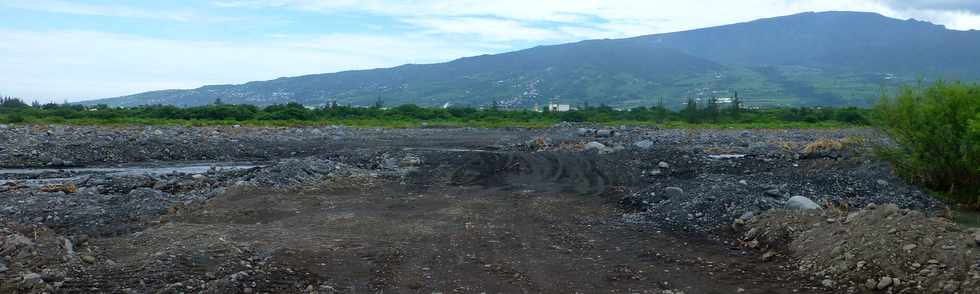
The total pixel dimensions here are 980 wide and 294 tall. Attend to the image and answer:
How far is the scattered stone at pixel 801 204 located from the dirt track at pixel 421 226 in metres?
0.31

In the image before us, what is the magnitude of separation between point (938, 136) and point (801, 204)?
3.97m

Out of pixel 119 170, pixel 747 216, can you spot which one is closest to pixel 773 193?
pixel 747 216

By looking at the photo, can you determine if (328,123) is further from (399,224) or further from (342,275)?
(342,275)

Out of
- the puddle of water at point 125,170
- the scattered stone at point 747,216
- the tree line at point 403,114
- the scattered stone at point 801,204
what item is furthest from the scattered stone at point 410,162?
the tree line at point 403,114

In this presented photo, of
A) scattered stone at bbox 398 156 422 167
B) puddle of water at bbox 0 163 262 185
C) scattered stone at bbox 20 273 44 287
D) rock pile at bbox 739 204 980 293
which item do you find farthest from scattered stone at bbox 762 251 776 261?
puddle of water at bbox 0 163 262 185

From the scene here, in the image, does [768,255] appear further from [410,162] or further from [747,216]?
[410,162]

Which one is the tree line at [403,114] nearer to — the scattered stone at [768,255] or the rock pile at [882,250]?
the rock pile at [882,250]

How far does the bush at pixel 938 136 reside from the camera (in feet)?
42.1

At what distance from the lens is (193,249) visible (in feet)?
27.9

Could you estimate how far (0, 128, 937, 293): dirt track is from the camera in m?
7.86

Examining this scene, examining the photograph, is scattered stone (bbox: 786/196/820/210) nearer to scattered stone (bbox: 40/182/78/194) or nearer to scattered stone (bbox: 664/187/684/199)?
scattered stone (bbox: 664/187/684/199)

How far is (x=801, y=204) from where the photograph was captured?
11.5m

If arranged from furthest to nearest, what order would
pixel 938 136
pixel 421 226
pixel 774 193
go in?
pixel 938 136 → pixel 774 193 → pixel 421 226

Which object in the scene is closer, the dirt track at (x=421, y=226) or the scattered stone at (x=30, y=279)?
the scattered stone at (x=30, y=279)
